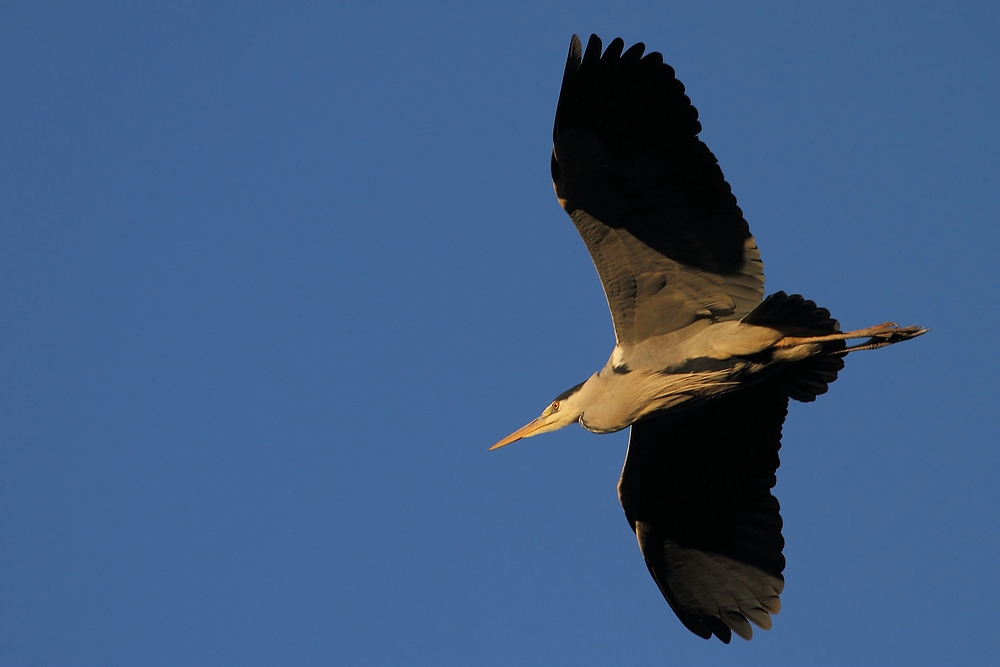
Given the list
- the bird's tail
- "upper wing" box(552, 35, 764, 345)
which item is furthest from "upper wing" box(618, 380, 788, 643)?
"upper wing" box(552, 35, 764, 345)

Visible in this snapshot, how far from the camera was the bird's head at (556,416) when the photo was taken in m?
7.98

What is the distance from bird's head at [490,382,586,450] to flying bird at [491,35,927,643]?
0.01 meters

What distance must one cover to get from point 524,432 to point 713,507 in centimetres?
172

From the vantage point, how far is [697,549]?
28.6 ft

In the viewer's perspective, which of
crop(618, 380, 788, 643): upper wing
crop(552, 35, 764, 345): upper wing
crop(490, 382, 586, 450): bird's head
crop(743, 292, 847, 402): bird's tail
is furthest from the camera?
crop(618, 380, 788, 643): upper wing

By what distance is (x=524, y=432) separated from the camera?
8398mm

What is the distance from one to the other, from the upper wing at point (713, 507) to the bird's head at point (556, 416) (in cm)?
66

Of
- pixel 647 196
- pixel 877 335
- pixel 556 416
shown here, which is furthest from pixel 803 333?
pixel 556 416

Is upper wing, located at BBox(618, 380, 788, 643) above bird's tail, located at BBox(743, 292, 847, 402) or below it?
below

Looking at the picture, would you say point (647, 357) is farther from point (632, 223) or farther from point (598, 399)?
point (632, 223)

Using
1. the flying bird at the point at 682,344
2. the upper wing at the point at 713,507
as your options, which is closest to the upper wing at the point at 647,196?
the flying bird at the point at 682,344

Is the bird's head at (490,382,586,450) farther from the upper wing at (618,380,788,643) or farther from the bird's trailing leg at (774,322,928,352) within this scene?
the bird's trailing leg at (774,322,928,352)

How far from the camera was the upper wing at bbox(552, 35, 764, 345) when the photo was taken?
7031mm

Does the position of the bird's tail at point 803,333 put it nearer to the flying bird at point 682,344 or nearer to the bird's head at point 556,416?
the flying bird at point 682,344
